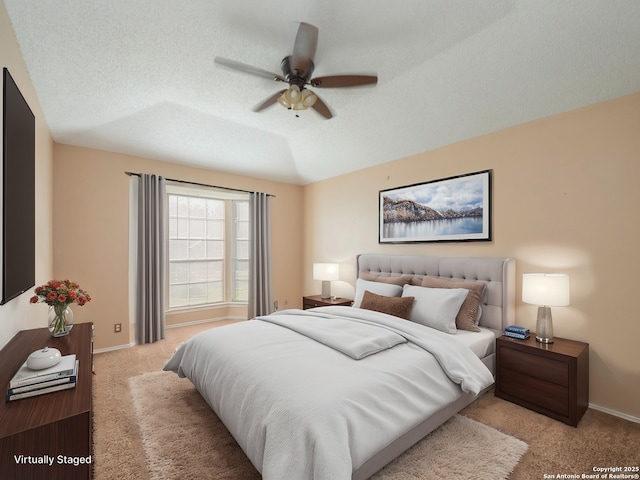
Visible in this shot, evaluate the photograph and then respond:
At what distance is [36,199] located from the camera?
258 centimetres

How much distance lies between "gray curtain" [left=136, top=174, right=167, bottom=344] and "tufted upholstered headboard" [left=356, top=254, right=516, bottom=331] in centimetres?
318

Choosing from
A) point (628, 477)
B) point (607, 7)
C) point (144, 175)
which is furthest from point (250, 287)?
point (607, 7)

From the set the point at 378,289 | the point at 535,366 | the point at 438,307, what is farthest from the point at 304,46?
the point at 535,366

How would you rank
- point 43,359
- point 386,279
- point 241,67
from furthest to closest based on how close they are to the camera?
point 386,279 < point 241,67 < point 43,359

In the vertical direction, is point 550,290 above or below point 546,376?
above

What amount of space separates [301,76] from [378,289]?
7.47 ft

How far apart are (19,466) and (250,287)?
3806 mm

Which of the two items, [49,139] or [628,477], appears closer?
[628,477]

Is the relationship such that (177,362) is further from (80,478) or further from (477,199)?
(477,199)

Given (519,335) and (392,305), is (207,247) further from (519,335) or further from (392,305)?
(519,335)

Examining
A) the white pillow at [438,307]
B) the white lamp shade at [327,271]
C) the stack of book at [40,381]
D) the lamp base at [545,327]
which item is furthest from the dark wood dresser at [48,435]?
the white lamp shade at [327,271]

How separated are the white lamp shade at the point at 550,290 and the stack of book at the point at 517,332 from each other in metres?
0.30

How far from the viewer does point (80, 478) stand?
1.14 metres

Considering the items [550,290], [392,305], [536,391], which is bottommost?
[536,391]
